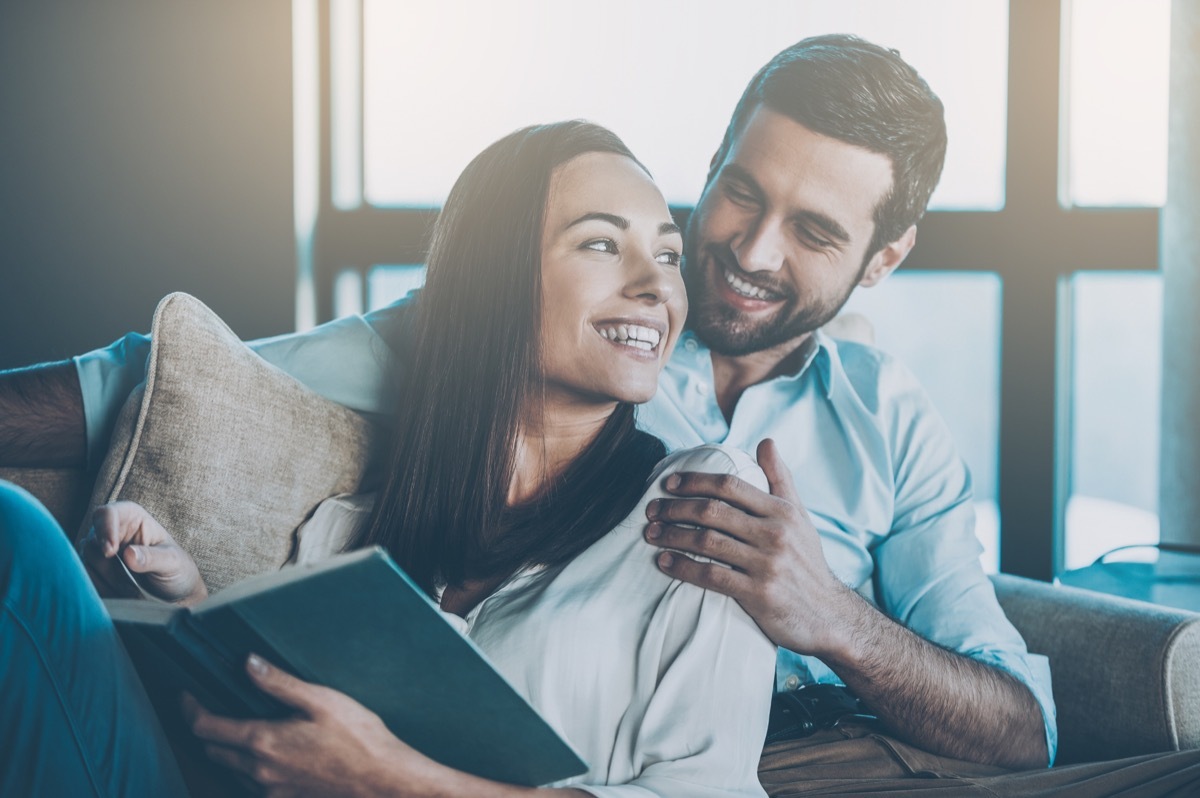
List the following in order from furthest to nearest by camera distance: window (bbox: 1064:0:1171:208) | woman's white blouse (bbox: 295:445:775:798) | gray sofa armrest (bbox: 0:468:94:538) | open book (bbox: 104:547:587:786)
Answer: window (bbox: 1064:0:1171:208) < gray sofa armrest (bbox: 0:468:94:538) < woman's white blouse (bbox: 295:445:775:798) < open book (bbox: 104:547:587:786)

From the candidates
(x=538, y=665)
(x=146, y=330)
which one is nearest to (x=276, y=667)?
(x=538, y=665)

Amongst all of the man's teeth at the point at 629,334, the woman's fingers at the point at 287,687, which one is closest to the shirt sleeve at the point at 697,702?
the woman's fingers at the point at 287,687

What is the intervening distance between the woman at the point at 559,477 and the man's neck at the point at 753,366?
1.38ft

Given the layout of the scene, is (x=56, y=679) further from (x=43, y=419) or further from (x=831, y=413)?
(x=831, y=413)

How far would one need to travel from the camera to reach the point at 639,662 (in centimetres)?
108

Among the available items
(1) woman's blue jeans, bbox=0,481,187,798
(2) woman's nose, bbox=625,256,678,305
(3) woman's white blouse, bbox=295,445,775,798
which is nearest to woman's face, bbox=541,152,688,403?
(2) woman's nose, bbox=625,256,678,305

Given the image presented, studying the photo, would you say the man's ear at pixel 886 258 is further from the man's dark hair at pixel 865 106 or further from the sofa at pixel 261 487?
the sofa at pixel 261 487

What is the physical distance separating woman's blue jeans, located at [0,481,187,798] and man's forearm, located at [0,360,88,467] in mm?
542

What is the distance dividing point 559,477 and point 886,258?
920mm

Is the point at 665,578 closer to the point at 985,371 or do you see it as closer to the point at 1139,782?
the point at 1139,782

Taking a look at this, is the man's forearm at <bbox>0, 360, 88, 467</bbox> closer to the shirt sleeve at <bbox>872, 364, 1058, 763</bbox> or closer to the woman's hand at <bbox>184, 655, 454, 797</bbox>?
the woman's hand at <bbox>184, 655, 454, 797</bbox>

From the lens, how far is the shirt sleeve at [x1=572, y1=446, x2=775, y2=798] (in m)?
0.99

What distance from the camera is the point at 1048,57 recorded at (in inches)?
98.3

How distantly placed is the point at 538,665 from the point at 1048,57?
6.89 ft
